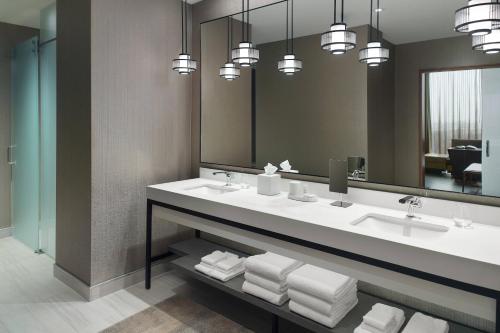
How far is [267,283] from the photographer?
7.09ft

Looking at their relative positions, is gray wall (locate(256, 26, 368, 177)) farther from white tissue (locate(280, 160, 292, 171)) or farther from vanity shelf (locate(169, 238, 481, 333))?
vanity shelf (locate(169, 238, 481, 333))

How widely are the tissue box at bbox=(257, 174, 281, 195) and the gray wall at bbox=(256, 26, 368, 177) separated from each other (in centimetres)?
22

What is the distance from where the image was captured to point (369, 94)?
226 centimetres

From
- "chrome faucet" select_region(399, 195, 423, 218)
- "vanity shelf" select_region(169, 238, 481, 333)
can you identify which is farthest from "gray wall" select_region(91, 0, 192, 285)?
"chrome faucet" select_region(399, 195, 423, 218)

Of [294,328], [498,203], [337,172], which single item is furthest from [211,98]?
[498,203]

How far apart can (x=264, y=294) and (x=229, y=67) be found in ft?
6.21

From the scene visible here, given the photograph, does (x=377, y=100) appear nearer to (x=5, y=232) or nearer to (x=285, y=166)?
(x=285, y=166)

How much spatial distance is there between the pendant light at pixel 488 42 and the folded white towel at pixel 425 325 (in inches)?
54.5

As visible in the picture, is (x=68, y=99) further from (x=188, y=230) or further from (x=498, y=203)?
(x=498, y=203)

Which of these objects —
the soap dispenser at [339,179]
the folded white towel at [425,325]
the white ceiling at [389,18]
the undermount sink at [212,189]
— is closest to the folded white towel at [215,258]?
the undermount sink at [212,189]

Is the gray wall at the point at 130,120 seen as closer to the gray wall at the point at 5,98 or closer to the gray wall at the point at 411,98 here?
the gray wall at the point at 411,98

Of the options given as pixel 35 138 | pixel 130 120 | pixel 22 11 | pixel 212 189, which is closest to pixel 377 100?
pixel 212 189

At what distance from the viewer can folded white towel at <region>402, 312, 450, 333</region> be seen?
5.77ft

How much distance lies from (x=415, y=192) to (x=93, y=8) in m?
2.52
